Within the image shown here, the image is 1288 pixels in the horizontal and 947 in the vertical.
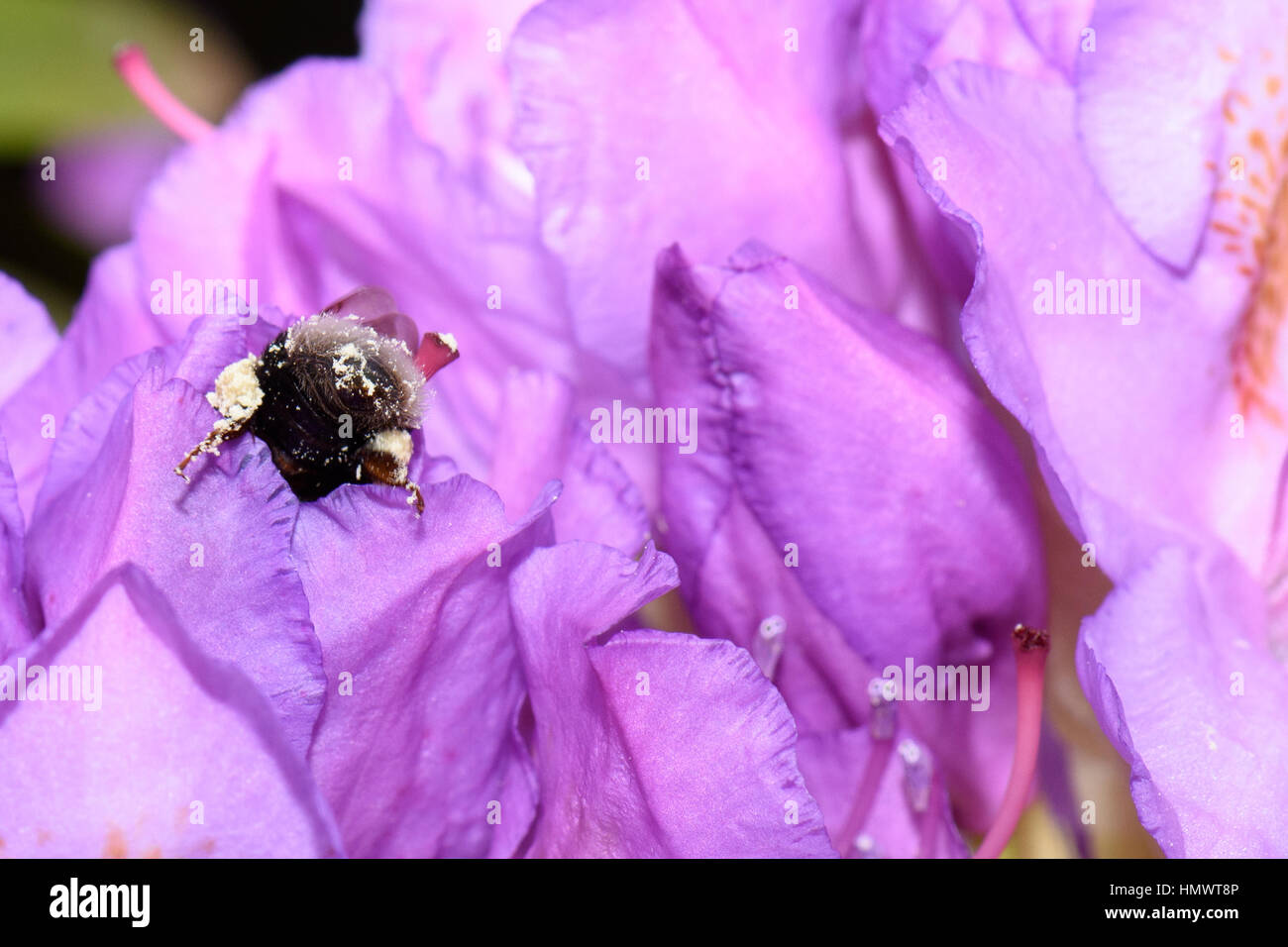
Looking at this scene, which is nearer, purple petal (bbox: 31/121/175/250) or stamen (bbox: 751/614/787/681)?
stamen (bbox: 751/614/787/681)

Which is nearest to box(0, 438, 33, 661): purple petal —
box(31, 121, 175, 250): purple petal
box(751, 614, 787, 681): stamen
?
box(751, 614, 787, 681): stamen

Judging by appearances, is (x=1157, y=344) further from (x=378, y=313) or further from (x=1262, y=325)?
(x=378, y=313)

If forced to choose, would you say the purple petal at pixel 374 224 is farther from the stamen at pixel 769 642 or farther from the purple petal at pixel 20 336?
the stamen at pixel 769 642

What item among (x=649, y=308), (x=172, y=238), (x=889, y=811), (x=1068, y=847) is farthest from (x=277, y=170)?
(x=1068, y=847)

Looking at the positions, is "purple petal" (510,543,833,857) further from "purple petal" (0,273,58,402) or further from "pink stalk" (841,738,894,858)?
"purple petal" (0,273,58,402)

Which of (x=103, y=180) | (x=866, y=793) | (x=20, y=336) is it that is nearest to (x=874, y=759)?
(x=866, y=793)

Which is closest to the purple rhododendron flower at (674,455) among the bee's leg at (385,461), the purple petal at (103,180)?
the bee's leg at (385,461)
